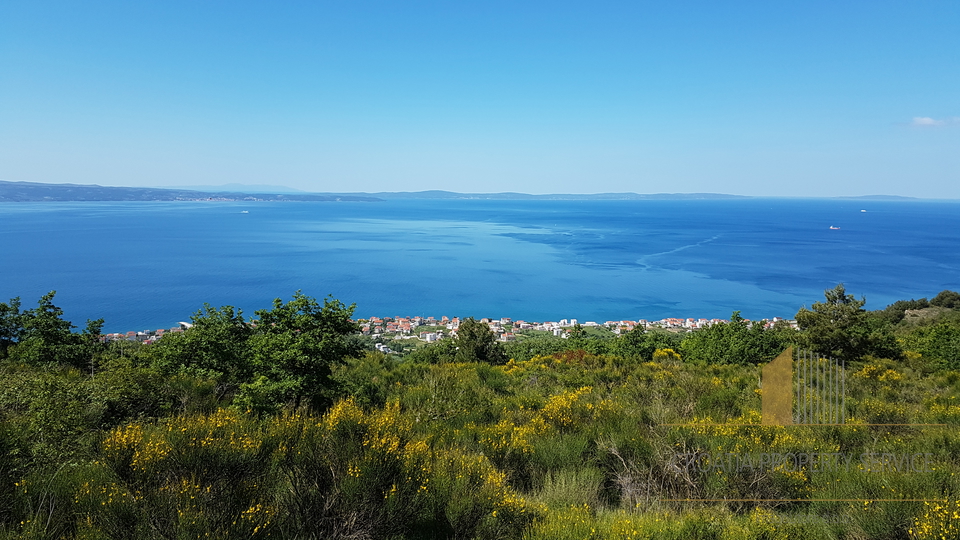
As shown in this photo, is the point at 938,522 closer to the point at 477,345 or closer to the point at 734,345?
the point at 734,345

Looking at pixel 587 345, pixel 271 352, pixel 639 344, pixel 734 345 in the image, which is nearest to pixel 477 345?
pixel 587 345

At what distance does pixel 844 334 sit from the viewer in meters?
13.6

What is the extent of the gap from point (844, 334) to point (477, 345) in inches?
456

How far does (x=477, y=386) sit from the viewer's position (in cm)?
947

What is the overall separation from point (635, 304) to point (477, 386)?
41632 mm

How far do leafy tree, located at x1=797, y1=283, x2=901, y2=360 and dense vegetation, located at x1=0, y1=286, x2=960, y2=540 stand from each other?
4648 mm

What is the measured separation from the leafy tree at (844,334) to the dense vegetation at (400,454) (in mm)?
4648

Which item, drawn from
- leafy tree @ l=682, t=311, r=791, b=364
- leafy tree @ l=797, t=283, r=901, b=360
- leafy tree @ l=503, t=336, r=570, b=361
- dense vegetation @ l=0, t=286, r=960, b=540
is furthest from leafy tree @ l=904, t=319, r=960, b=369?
leafy tree @ l=503, t=336, r=570, b=361

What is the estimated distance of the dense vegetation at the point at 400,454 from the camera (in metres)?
3.07

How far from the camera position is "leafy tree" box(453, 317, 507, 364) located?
53.2 feet

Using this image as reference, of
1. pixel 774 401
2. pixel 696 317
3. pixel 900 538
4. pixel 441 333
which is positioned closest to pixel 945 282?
pixel 696 317

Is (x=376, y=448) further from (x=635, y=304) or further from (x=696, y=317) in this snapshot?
(x=635, y=304)

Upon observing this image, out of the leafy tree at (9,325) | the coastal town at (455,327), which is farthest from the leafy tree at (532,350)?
the leafy tree at (9,325)

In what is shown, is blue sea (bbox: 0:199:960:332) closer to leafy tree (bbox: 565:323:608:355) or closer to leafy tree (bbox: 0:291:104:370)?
leafy tree (bbox: 565:323:608:355)
